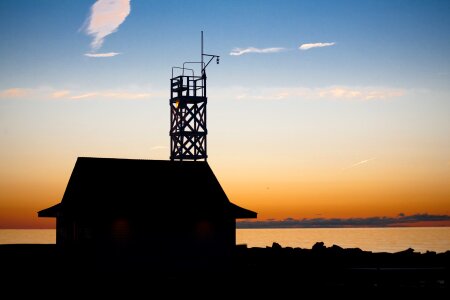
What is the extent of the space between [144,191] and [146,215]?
6.15ft

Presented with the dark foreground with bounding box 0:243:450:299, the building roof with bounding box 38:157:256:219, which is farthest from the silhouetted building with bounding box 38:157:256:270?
the dark foreground with bounding box 0:243:450:299

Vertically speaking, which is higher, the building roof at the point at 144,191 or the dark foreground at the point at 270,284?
the building roof at the point at 144,191

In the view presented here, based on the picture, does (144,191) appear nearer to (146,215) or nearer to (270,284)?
(146,215)

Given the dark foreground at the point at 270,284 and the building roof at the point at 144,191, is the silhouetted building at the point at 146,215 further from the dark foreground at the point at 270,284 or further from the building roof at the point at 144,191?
the dark foreground at the point at 270,284

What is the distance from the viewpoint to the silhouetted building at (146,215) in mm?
37750

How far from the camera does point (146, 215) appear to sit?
38469mm

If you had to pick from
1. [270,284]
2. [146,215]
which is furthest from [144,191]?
[270,284]

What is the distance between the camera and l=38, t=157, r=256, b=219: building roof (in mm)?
38406

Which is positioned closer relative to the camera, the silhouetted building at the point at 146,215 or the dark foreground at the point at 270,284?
the dark foreground at the point at 270,284

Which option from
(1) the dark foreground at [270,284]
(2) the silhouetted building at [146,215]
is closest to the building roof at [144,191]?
(2) the silhouetted building at [146,215]

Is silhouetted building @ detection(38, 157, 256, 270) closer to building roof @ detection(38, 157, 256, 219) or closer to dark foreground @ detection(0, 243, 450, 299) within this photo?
building roof @ detection(38, 157, 256, 219)

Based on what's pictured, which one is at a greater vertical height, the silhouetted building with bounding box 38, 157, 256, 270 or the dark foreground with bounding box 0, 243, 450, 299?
the silhouetted building with bounding box 38, 157, 256, 270

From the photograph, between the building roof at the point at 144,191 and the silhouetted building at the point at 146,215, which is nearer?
the silhouetted building at the point at 146,215

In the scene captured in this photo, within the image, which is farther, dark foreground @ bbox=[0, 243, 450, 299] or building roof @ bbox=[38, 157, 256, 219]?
building roof @ bbox=[38, 157, 256, 219]
